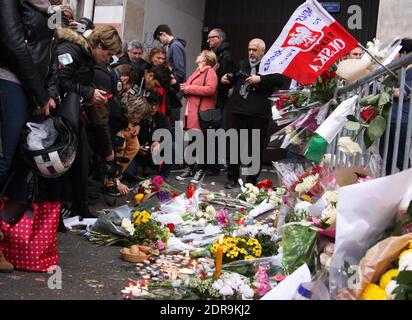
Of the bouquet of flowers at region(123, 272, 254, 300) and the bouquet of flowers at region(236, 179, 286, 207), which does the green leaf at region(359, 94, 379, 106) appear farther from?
the bouquet of flowers at region(236, 179, 286, 207)

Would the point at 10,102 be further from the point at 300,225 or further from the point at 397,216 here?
the point at 397,216

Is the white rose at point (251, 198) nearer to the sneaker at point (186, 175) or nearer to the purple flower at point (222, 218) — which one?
the purple flower at point (222, 218)

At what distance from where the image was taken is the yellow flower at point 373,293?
2263 millimetres

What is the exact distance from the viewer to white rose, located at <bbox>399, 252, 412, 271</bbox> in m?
→ 2.21

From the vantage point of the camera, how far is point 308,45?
3773 mm

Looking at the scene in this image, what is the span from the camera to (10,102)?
3.61 m

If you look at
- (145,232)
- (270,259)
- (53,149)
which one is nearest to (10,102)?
(53,149)

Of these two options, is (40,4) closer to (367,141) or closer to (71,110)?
(71,110)

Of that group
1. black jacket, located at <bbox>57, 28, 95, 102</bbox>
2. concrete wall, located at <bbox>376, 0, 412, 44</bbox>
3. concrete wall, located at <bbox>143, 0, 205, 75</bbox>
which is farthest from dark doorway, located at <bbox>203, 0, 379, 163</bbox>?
black jacket, located at <bbox>57, 28, 95, 102</bbox>

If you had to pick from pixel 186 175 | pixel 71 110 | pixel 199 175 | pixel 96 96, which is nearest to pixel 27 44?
pixel 71 110

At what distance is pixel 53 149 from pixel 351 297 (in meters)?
2.17

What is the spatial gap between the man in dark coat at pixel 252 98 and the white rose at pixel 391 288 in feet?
18.3

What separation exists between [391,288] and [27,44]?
2.64 metres

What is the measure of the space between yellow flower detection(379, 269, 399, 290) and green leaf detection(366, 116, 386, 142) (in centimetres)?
97
